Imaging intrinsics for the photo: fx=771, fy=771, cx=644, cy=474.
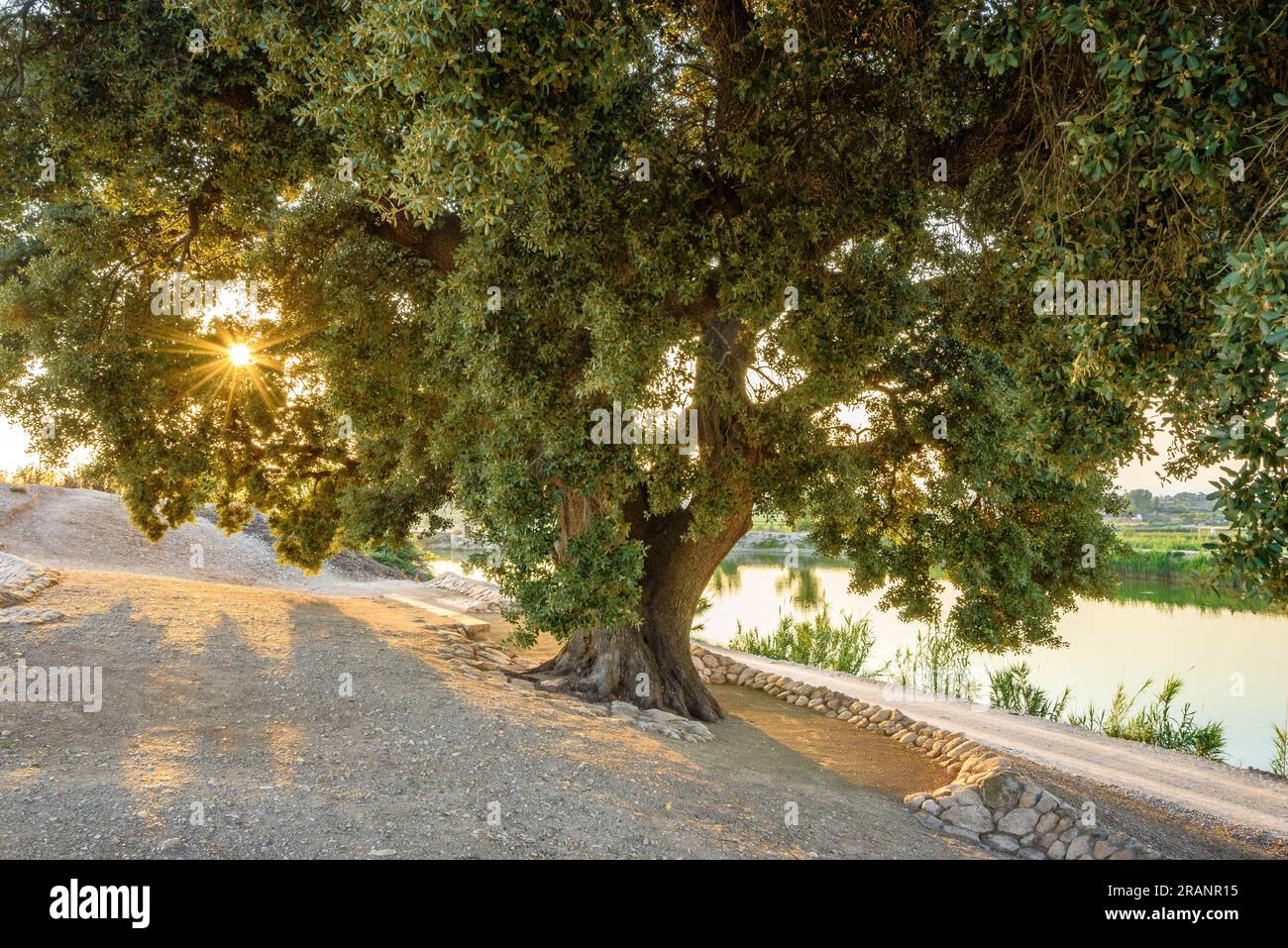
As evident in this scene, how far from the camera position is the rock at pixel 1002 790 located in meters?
8.43

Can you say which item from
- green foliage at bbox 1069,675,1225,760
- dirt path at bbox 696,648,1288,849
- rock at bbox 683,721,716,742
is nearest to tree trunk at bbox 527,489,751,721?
A: rock at bbox 683,721,716,742

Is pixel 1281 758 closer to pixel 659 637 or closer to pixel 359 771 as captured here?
pixel 659 637

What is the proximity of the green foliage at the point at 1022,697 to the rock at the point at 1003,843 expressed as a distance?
841 centimetres

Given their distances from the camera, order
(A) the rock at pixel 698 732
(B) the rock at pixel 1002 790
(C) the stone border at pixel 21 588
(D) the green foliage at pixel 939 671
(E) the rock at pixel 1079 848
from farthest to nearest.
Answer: (D) the green foliage at pixel 939 671, (C) the stone border at pixel 21 588, (A) the rock at pixel 698 732, (B) the rock at pixel 1002 790, (E) the rock at pixel 1079 848

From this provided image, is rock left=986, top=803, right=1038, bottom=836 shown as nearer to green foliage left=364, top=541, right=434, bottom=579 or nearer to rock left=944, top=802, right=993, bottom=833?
rock left=944, top=802, right=993, bottom=833

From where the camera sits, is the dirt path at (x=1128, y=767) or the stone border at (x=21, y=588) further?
the stone border at (x=21, y=588)

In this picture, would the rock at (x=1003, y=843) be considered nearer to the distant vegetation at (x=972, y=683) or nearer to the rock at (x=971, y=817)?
the rock at (x=971, y=817)

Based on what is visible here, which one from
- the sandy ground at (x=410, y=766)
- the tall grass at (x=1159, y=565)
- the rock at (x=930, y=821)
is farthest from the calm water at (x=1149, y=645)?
the rock at (x=930, y=821)

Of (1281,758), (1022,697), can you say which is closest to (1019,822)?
(1281,758)

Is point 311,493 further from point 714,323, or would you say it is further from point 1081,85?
point 1081,85

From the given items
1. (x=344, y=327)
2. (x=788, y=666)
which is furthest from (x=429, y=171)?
(x=788, y=666)

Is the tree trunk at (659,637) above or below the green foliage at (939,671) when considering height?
above

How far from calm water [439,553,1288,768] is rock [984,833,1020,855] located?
6357 mm

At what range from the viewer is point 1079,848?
771cm
